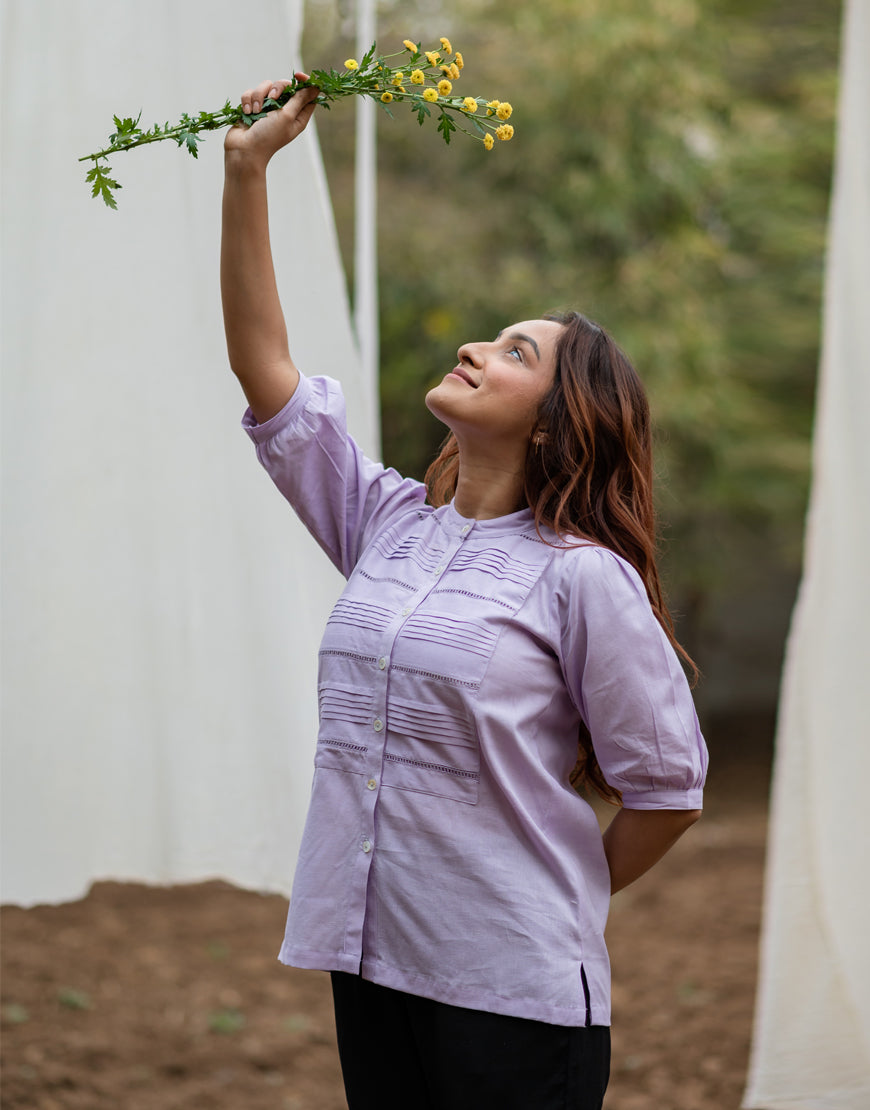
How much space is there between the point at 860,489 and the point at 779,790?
0.70 m

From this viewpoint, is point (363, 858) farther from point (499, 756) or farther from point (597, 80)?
point (597, 80)

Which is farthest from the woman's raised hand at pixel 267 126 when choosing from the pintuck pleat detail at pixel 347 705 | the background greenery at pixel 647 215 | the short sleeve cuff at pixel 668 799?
the background greenery at pixel 647 215

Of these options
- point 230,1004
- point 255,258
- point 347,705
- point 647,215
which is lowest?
point 230,1004

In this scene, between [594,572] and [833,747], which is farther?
[833,747]

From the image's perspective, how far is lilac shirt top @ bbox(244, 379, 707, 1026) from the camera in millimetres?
1451

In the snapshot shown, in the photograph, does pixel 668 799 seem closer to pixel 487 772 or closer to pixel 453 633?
pixel 487 772

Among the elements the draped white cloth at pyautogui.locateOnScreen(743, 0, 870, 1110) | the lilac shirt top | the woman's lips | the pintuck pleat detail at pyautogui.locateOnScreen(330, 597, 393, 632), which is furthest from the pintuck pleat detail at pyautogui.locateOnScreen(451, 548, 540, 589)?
the draped white cloth at pyautogui.locateOnScreen(743, 0, 870, 1110)

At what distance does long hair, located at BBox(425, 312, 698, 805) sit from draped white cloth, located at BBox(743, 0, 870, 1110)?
1.17m

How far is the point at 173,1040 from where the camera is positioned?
3414 millimetres

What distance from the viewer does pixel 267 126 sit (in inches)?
59.3

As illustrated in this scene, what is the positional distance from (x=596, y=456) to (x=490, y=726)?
0.38 m

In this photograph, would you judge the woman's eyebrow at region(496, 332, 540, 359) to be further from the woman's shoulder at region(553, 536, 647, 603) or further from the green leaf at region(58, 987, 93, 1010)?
the green leaf at region(58, 987, 93, 1010)

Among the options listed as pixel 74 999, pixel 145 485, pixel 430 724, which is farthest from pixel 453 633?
pixel 74 999

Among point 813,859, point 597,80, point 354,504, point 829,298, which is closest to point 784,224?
point 597,80
